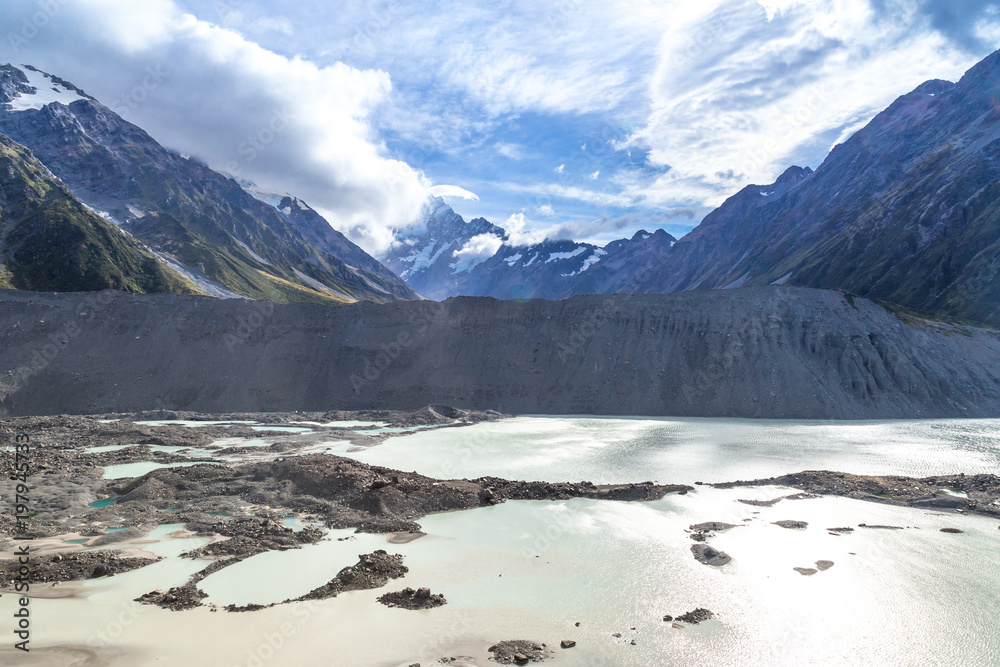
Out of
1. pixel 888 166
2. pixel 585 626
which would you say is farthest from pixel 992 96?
pixel 585 626

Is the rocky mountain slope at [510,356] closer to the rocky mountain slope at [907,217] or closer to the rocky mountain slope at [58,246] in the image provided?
the rocky mountain slope at [907,217]

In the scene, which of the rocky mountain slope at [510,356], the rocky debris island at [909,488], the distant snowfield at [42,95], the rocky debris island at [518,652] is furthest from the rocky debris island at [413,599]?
the distant snowfield at [42,95]

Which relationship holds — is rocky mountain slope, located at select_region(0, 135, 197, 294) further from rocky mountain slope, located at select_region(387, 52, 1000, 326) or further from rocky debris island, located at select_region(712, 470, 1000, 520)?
rocky mountain slope, located at select_region(387, 52, 1000, 326)

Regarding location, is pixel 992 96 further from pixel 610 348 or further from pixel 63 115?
pixel 63 115

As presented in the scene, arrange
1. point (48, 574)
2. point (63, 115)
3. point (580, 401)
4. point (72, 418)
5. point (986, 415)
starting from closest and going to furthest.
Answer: point (48, 574)
point (72, 418)
point (986, 415)
point (580, 401)
point (63, 115)

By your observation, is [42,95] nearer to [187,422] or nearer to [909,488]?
[187,422]

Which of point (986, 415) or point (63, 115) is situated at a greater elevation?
point (63, 115)

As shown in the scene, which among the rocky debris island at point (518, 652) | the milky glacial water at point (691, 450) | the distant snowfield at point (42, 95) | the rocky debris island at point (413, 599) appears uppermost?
the distant snowfield at point (42, 95)
